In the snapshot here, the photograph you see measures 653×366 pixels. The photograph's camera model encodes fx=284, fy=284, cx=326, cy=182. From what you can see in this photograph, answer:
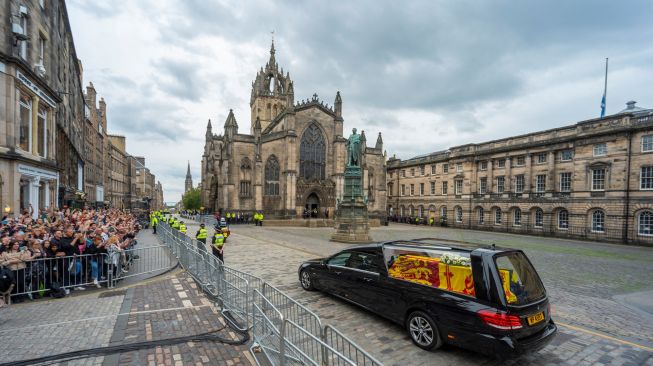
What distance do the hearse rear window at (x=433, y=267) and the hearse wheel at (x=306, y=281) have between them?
2.76 metres

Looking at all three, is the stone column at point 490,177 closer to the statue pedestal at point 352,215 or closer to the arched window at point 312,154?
the arched window at point 312,154

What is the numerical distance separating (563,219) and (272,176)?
31578mm

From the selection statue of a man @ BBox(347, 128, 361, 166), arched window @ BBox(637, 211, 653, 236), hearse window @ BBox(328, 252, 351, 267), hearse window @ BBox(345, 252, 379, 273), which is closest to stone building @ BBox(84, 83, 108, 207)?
statue of a man @ BBox(347, 128, 361, 166)

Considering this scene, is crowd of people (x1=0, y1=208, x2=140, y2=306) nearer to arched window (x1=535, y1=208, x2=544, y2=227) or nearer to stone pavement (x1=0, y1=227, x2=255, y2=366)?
stone pavement (x1=0, y1=227, x2=255, y2=366)

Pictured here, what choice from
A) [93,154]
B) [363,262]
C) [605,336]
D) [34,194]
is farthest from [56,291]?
[93,154]

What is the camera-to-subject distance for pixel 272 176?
37.3 m

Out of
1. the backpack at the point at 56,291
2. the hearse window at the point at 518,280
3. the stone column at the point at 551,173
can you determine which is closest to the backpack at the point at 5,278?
the backpack at the point at 56,291

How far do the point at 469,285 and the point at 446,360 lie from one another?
4.00 feet

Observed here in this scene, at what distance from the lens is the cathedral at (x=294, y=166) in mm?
35812

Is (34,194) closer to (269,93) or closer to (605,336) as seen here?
(605,336)

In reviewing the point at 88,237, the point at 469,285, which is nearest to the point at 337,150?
the point at 88,237

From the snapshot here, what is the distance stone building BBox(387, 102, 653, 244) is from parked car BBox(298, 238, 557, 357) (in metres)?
27.1

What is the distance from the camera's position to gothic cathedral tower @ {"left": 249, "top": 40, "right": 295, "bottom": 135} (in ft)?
182

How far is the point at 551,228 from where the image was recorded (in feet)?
89.2
